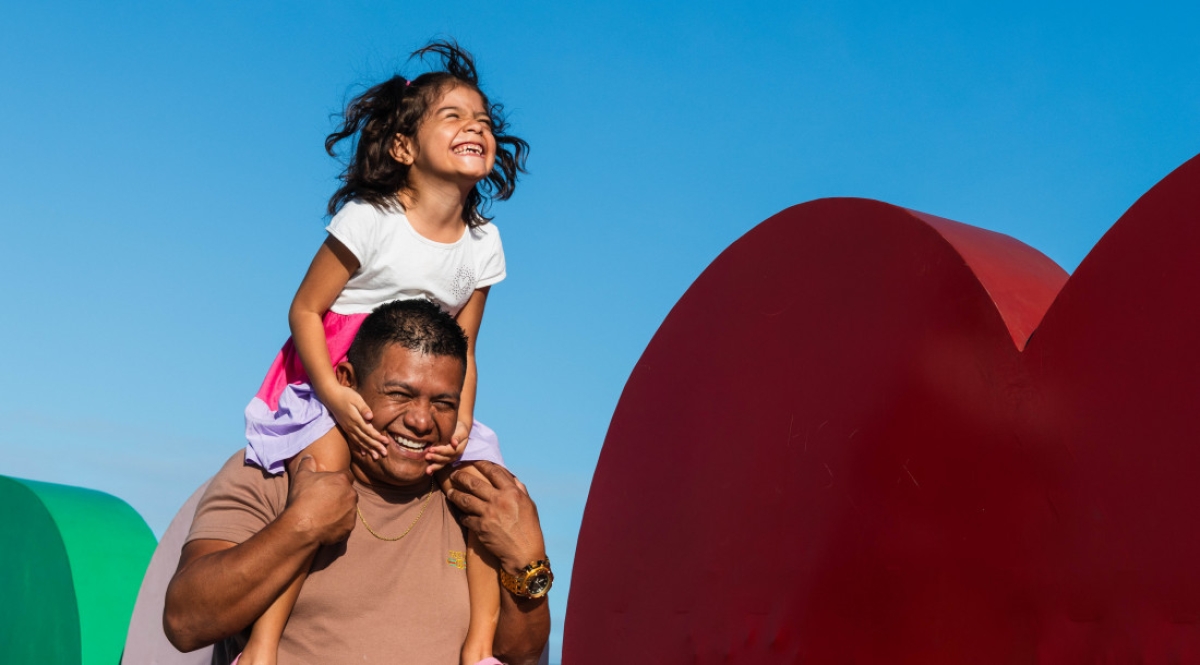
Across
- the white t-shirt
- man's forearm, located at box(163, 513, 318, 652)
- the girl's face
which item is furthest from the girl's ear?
man's forearm, located at box(163, 513, 318, 652)

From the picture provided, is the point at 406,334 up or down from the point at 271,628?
up

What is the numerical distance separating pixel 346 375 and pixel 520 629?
2.60 feet

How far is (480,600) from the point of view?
3162 mm

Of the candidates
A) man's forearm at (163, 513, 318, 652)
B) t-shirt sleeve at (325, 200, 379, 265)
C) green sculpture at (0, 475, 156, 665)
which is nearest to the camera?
man's forearm at (163, 513, 318, 652)

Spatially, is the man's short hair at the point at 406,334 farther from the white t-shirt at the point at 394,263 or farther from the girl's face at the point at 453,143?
the girl's face at the point at 453,143

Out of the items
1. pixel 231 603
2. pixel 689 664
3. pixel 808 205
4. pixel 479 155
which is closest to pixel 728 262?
pixel 808 205

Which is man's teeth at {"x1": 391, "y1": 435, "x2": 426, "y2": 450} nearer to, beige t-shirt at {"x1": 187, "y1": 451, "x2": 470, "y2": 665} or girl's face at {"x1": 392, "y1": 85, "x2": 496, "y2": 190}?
beige t-shirt at {"x1": 187, "y1": 451, "x2": 470, "y2": 665}

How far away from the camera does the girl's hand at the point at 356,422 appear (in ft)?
10.3

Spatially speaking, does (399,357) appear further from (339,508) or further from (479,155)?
(479,155)

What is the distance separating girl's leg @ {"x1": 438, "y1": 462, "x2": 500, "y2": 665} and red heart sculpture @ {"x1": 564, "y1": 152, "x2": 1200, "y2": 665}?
763 millimetres

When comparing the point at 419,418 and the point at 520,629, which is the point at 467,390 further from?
the point at 520,629

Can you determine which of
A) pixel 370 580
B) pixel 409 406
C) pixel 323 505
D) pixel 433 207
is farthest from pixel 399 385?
pixel 433 207

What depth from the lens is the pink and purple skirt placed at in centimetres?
324

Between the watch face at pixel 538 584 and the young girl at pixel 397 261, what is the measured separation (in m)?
0.09
